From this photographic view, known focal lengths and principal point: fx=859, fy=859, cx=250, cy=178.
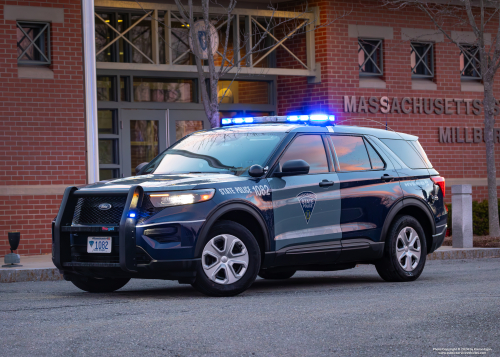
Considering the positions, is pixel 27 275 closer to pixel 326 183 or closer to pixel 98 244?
pixel 98 244

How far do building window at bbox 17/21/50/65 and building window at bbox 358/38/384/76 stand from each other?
24.2 ft

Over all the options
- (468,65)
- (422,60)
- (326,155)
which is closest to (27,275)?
(326,155)

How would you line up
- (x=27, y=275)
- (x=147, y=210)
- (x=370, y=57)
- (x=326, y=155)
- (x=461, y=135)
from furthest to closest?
(x=461, y=135) < (x=370, y=57) < (x=27, y=275) < (x=326, y=155) < (x=147, y=210)

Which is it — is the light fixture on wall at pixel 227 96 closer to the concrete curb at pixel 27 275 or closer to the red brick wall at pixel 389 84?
the red brick wall at pixel 389 84

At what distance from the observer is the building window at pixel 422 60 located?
20.7m

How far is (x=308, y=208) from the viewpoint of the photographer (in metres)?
9.20

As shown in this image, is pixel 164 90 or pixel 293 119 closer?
pixel 293 119

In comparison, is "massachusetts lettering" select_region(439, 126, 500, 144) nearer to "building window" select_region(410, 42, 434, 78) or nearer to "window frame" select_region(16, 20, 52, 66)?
"building window" select_region(410, 42, 434, 78)

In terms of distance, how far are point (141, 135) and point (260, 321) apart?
12.0 meters

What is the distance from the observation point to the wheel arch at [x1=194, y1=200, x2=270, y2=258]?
8195 millimetres

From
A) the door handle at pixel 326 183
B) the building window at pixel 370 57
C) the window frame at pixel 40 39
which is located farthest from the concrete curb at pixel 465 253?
the window frame at pixel 40 39

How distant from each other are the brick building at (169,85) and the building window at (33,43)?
0.07ft

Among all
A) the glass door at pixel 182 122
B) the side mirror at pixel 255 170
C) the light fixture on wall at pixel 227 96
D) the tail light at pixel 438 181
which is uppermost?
the light fixture on wall at pixel 227 96

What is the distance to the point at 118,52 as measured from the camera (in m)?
17.7
